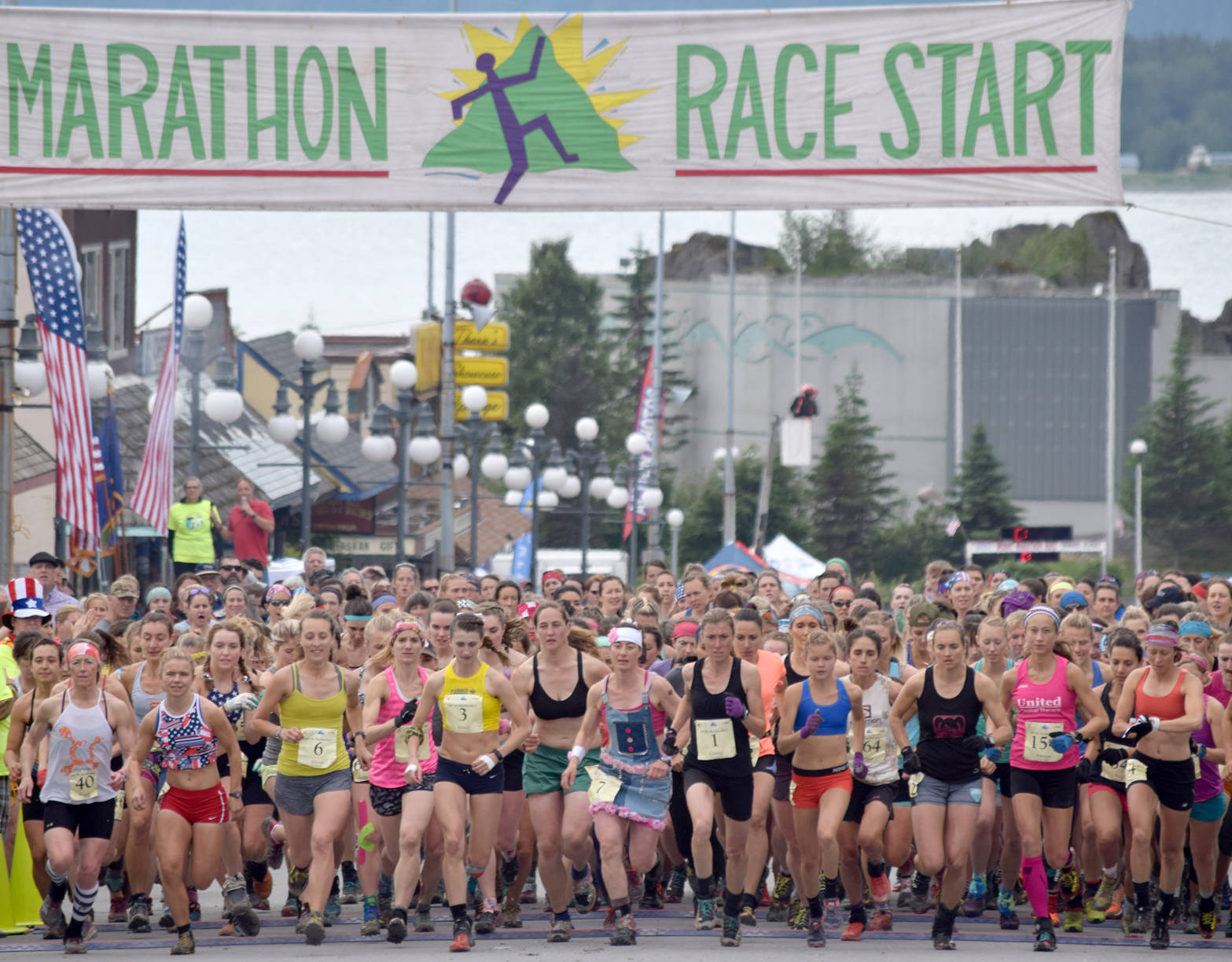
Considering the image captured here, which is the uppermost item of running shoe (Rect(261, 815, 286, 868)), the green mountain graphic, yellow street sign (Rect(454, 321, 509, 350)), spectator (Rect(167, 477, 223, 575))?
the green mountain graphic

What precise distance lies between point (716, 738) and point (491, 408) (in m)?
16.8

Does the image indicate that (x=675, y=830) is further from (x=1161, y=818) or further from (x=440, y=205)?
(x=440, y=205)

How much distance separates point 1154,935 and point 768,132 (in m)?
6.15

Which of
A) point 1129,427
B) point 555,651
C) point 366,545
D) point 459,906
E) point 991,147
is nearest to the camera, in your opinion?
point 459,906

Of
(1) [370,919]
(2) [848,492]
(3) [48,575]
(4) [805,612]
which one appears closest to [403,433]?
(3) [48,575]

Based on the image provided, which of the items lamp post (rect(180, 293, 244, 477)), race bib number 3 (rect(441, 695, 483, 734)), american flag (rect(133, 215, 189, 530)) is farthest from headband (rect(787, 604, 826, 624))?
lamp post (rect(180, 293, 244, 477))

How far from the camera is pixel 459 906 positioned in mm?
9508

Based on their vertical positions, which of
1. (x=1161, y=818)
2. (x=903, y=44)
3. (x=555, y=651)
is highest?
(x=903, y=44)

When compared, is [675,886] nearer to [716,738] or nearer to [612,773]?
[612,773]

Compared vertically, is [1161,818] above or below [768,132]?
below

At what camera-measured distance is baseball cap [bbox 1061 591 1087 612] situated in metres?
13.2

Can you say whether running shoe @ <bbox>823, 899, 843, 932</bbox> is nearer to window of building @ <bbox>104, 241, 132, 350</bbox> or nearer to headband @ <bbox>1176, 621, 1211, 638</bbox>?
headband @ <bbox>1176, 621, 1211, 638</bbox>

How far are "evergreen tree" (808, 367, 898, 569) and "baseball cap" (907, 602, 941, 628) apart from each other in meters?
61.9

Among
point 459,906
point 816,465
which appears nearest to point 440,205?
point 459,906
